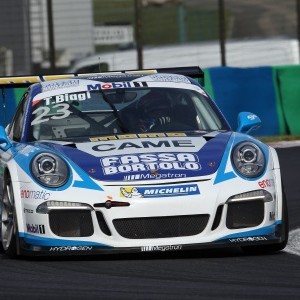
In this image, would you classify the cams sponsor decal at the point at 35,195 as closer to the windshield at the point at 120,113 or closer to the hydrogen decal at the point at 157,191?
the hydrogen decal at the point at 157,191

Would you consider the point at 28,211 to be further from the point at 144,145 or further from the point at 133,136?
the point at 133,136

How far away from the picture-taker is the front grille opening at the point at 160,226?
793cm

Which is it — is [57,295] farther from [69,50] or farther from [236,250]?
[69,50]

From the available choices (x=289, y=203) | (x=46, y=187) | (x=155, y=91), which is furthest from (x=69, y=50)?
(x=46, y=187)

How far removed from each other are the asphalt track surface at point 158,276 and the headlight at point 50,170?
51cm

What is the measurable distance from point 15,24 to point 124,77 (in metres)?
11.3

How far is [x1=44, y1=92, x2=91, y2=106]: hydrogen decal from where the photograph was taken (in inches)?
368

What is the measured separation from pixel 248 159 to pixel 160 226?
79cm

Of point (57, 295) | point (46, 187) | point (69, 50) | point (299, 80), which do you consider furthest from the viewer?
point (69, 50)

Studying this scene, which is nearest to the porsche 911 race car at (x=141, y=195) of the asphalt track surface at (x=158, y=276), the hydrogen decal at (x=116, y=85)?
the asphalt track surface at (x=158, y=276)

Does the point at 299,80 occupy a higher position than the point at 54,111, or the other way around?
the point at 54,111

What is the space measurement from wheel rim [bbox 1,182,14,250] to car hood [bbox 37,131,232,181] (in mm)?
423

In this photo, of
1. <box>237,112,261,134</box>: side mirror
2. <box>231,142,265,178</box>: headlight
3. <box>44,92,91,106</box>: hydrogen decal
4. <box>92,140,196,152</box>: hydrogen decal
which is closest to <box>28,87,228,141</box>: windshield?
<box>44,92,91,106</box>: hydrogen decal

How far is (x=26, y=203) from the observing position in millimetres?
8125
